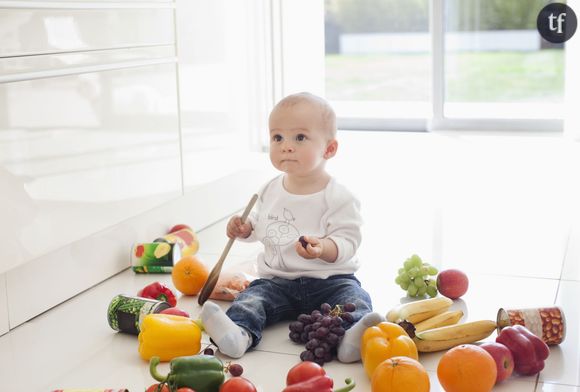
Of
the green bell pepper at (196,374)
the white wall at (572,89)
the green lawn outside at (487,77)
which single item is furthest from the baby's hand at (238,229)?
the green lawn outside at (487,77)

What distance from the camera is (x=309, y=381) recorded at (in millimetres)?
1724

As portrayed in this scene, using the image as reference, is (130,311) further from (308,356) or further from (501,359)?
(501,359)

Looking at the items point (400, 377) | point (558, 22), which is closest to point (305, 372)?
point (400, 377)

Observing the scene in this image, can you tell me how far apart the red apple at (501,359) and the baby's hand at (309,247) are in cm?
51

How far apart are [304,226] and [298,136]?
0.25m

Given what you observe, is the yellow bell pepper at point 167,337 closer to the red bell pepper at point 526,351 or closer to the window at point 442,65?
the red bell pepper at point 526,351

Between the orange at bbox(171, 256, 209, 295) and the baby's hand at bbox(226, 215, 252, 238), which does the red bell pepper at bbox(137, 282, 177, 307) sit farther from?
the baby's hand at bbox(226, 215, 252, 238)

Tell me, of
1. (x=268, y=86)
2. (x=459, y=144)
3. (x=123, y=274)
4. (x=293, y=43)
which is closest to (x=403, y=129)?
(x=459, y=144)

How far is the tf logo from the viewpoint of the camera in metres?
4.20

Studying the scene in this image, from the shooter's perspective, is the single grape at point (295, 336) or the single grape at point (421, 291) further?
the single grape at point (421, 291)

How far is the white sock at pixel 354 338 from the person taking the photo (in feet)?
6.79

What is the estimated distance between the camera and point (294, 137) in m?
2.43

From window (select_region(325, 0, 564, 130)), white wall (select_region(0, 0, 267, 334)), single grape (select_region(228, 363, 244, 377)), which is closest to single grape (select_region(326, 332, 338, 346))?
single grape (select_region(228, 363, 244, 377))

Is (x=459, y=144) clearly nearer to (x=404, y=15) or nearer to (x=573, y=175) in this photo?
(x=573, y=175)
